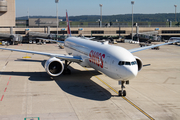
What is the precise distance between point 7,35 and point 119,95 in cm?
7619

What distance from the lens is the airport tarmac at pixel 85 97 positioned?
1697 cm

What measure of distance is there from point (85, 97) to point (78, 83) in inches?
219

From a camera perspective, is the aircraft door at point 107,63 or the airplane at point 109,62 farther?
the aircraft door at point 107,63

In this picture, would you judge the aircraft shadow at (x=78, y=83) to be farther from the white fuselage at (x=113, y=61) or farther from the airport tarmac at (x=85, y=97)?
the white fuselage at (x=113, y=61)

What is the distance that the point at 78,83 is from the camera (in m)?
26.6

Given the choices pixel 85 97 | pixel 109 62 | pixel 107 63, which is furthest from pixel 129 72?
pixel 85 97

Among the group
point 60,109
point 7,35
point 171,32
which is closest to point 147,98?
point 60,109

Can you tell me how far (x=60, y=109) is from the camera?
59.0ft

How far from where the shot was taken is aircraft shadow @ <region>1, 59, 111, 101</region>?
71.7 ft

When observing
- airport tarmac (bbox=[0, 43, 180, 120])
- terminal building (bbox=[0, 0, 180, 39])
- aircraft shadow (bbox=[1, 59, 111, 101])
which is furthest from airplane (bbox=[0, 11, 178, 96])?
terminal building (bbox=[0, 0, 180, 39])

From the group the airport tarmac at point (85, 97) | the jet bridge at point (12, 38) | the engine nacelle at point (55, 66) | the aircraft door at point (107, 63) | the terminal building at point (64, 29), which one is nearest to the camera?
the airport tarmac at point (85, 97)

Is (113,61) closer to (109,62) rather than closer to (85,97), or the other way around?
(109,62)

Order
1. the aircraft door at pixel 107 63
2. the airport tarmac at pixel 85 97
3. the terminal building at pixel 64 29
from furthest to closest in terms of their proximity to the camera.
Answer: the terminal building at pixel 64 29 → the aircraft door at pixel 107 63 → the airport tarmac at pixel 85 97

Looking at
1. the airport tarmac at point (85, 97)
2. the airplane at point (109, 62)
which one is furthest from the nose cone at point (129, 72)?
the airport tarmac at point (85, 97)
